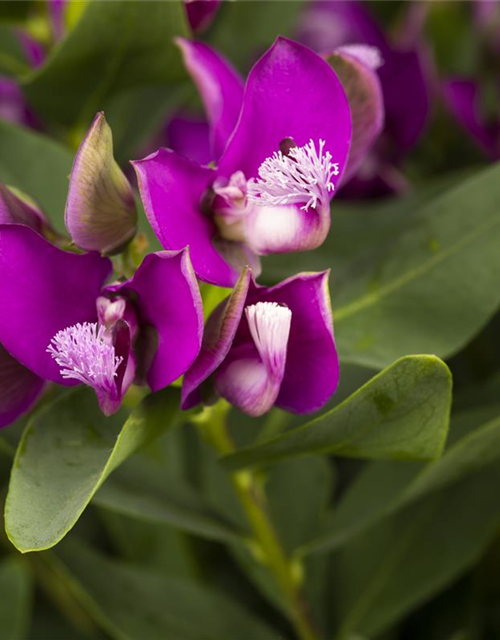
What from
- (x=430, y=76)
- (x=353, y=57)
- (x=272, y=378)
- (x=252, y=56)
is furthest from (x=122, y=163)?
(x=272, y=378)

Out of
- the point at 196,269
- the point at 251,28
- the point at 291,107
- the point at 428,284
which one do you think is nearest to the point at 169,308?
the point at 196,269

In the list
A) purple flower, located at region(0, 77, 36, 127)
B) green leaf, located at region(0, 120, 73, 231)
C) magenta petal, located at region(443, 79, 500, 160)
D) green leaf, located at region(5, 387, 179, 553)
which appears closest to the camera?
green leaf, located at region(5, 387, 179, 553)

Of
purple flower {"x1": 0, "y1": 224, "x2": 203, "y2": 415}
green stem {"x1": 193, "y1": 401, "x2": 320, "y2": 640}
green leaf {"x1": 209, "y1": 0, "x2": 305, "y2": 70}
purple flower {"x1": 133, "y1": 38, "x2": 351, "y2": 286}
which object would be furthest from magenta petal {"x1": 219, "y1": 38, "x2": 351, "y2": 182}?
green leaf {"x1": 209, "y1": 0, "x2": 305, "y2": 70}

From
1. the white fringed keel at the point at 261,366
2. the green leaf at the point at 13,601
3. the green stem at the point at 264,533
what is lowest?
the green leaf at the point at 13,601

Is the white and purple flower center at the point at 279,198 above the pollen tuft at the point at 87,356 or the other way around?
above

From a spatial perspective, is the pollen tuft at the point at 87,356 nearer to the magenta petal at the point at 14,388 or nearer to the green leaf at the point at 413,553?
the magenta petal at the point at 14,388

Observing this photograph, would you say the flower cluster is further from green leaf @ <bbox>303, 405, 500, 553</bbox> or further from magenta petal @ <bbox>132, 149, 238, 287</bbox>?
green leaf @ <bbox>303, 405, 500, 553</bbox>

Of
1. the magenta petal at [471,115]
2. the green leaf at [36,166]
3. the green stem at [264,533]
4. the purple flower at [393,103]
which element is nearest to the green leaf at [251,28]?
the purple flower at [393,103]
